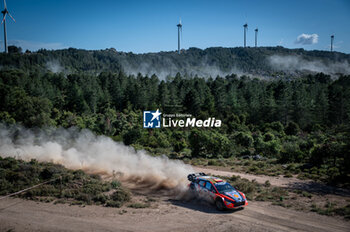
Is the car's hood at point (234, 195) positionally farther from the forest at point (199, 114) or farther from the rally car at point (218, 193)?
the forest at point (199, 114)

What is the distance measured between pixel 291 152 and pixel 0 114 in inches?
2125

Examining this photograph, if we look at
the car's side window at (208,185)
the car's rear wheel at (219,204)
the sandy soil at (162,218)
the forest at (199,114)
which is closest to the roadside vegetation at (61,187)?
the sandy soil at (162,218)

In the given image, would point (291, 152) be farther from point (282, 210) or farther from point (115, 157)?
point (115, 157)

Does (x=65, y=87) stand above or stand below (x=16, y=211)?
above

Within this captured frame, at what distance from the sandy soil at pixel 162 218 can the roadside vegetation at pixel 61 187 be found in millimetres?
1103

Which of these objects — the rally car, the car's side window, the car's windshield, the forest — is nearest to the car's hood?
the rally car

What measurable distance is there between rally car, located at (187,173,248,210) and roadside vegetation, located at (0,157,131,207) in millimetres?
5202

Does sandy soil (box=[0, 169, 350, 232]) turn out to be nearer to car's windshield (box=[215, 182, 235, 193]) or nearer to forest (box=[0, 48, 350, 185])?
car's windshield (box=[215, 182, 235, 193])

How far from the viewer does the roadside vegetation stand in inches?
728

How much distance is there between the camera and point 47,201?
18.2 meters

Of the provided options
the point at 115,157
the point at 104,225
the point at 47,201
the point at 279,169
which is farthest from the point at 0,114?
the point at 279,169

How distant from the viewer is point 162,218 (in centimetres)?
1538

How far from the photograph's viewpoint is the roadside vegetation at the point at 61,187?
728 inches

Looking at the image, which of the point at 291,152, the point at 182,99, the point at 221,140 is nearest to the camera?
the point at 291,152
